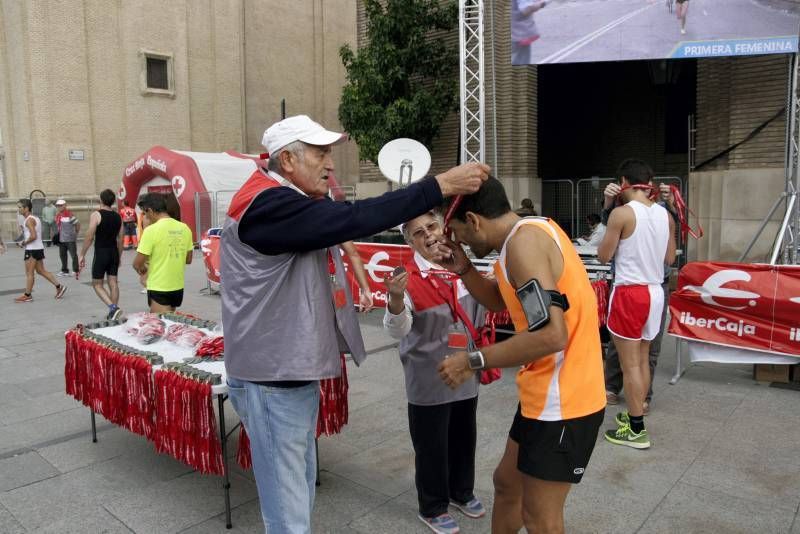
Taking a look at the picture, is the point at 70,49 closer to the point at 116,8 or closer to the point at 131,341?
the point at 116,8

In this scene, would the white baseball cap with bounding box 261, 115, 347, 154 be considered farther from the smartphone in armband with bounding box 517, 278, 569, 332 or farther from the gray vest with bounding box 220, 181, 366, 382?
the smartphone in armband with bounding box 517, 278, 569, 332

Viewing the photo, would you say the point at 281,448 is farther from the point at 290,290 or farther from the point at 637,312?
the point at 637,312

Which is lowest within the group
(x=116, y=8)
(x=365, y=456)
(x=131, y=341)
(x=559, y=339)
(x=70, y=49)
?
(x=365, y=456)

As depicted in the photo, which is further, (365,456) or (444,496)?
(365,456)

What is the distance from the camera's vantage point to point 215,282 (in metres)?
11.8

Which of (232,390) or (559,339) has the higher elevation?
(559,339)

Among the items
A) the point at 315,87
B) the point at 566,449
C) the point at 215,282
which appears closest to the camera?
the point at 566,449

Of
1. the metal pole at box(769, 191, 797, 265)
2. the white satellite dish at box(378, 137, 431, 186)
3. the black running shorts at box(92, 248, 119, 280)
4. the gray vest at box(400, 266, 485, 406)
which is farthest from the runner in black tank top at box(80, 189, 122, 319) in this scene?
the metal pole at box(769, 191, 797, 265)

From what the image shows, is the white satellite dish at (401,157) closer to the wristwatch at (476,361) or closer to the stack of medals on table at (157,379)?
the stack of medals on table at (157,379)

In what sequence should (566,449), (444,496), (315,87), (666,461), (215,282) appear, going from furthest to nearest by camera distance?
(315,87), (215,282), (666,461), (444,496), (566,449)

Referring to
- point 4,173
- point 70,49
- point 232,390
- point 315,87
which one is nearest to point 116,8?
point 70,49

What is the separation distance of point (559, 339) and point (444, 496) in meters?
1.66

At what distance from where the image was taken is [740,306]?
581 centimetres

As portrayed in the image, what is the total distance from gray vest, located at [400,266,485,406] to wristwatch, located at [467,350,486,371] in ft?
3.40
